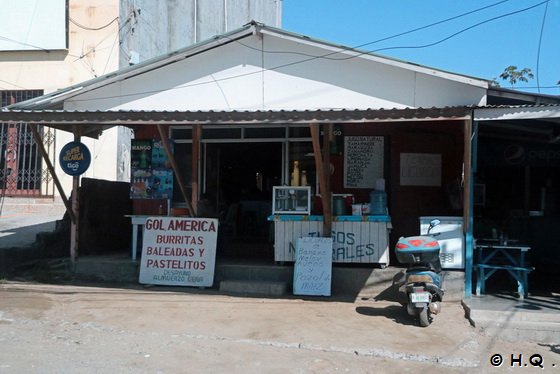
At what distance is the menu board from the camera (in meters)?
10.5

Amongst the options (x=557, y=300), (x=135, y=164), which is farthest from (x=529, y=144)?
(x=135, y=164)

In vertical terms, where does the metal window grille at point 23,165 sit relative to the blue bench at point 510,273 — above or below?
above

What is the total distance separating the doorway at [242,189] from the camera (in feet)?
36.6

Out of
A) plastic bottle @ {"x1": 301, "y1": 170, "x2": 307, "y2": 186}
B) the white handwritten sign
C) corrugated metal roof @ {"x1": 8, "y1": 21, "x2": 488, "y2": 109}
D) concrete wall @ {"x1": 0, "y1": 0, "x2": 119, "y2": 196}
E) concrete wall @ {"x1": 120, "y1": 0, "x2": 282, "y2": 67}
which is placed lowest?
the white handwritten sign

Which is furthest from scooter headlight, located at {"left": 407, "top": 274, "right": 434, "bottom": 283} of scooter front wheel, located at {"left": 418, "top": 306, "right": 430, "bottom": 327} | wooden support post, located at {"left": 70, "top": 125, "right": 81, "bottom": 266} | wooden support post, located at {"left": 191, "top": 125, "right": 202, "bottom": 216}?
wooden support post, located at {"left": 70, "top": 125, "right": 81, "bottom": 266}

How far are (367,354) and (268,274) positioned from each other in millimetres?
3507

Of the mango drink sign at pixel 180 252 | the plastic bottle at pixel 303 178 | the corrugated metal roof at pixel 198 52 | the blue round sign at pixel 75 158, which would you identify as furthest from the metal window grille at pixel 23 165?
the plastic bottle at pixel 303 178

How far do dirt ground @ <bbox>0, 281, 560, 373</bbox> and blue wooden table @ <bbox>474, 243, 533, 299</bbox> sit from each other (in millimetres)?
647

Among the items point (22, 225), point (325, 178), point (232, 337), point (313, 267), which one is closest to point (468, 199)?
point (325, 178)

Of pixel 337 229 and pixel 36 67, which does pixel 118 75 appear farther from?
pixel 36 67

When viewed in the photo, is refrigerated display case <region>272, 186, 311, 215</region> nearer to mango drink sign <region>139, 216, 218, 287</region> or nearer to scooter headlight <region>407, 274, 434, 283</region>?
mango drink sign <region>139, 216, 218, 287</region>

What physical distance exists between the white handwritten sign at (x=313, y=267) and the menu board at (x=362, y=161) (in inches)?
80.5

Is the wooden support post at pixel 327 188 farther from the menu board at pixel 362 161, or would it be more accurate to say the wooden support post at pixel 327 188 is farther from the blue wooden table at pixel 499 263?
the blue wooden table at pixel 499 263

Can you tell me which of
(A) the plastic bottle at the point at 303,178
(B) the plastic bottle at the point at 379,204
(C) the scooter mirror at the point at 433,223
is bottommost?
(C) the scooter mirror at the point at 433,223
